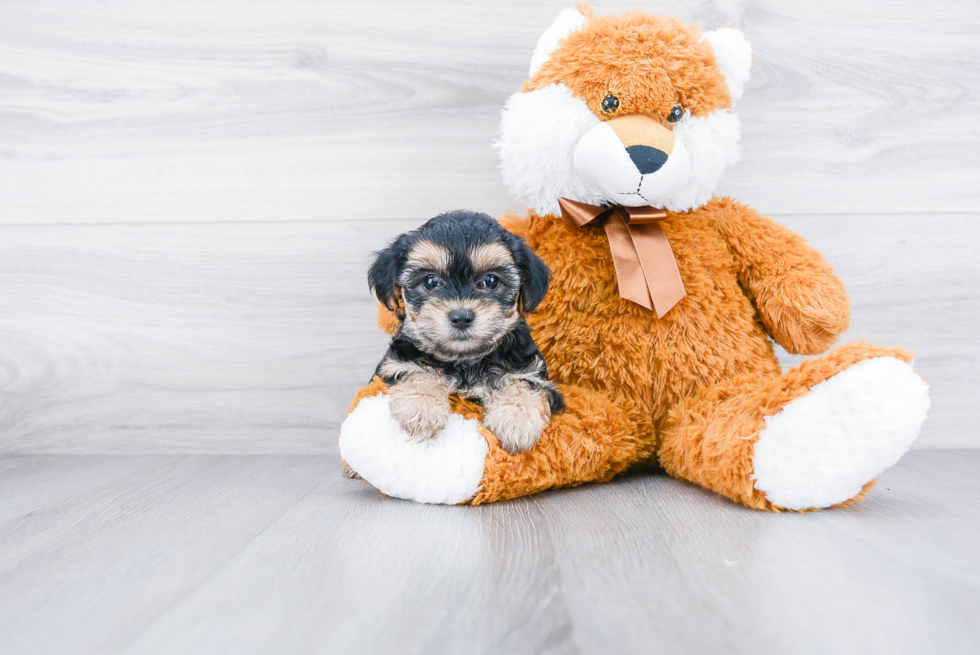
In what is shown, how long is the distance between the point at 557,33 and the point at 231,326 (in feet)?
3.80

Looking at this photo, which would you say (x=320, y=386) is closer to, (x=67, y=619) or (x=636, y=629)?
(x=67, y=619)

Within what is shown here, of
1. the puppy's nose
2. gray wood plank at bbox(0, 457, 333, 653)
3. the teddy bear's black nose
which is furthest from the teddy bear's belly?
gray wood plank at bbox(0, 457, 333, 653)

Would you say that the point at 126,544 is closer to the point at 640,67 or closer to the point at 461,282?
the point at 461,282

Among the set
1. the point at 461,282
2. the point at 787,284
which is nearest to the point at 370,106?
Result: the point at 461,282

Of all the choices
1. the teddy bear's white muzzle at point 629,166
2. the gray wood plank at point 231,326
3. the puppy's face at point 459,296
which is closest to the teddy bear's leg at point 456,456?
the puppy's face at point 459,296

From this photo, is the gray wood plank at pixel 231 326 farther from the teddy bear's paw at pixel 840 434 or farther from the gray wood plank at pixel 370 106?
the teddy bear's paw at pixel 840 434

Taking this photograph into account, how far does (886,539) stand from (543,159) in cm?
92

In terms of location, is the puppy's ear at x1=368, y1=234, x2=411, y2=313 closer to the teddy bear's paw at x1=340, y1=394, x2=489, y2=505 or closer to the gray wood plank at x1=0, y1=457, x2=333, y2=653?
the teddy bear's paw at x1=340, y1=394, x2=489, y2=505

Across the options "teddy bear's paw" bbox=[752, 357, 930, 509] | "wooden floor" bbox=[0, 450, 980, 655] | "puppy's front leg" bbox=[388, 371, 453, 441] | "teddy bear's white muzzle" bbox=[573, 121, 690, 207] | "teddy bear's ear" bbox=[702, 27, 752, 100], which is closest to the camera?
"wooden floor" bbox=[0, 450, 980, 655]

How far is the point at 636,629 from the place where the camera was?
747mm

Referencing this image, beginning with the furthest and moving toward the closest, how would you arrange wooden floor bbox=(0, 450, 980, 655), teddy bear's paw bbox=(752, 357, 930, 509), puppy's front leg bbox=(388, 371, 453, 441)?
puppy's front leg bbox=(388, 371, 453, 441) < teddy bear's paw bbox=(752, 357, 930, 509) < wooden floor bbox=(0, 450, 980, 655)

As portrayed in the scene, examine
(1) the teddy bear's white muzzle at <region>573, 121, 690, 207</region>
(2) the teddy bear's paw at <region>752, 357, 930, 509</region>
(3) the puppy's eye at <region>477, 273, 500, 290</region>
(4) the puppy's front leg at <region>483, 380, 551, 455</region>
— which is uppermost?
(1) the teddy bear's white muzzle at <region>573, 121, 690, 207</region>

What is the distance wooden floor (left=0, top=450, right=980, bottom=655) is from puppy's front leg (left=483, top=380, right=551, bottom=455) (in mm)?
128

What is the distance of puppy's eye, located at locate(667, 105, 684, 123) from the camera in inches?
52.3
